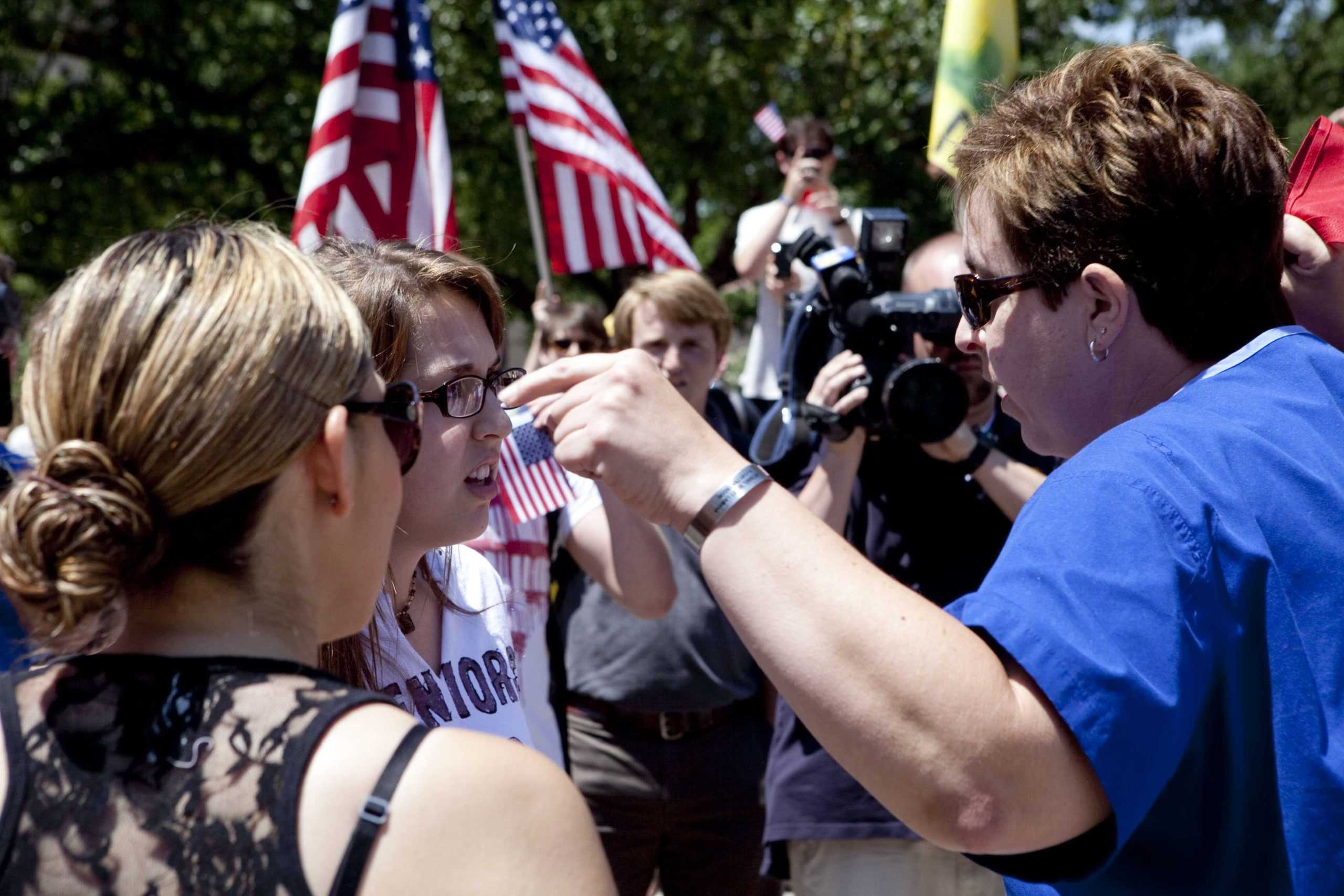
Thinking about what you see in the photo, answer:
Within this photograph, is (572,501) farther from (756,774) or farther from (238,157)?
(238,157)

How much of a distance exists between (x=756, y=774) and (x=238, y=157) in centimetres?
1118

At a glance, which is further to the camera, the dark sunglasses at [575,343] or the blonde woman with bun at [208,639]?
the dark sunglasses at [575,343]

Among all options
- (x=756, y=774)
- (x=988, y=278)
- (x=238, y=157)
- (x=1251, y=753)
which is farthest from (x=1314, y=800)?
(x=238, y=157)

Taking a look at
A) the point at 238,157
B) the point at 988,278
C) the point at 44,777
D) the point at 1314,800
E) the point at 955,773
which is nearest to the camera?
the point at 44,777

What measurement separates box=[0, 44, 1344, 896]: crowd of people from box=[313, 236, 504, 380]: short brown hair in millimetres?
12

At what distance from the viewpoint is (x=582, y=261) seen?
5.05m

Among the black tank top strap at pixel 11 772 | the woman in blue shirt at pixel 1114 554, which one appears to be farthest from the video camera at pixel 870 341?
the black tank top strap at pixel 11 772

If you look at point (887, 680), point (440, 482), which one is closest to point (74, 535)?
point (887, 680)

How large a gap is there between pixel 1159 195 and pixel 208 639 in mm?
1165

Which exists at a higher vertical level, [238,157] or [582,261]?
[582,261]

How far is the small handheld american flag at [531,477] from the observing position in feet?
8.75

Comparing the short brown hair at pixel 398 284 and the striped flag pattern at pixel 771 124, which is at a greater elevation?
the short brown hair at pixel 398 284

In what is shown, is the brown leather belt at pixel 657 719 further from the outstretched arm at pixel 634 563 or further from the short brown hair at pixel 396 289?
the short brown hair at pixel 396 289

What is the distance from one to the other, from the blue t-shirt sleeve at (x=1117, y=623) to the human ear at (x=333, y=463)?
0.65m
